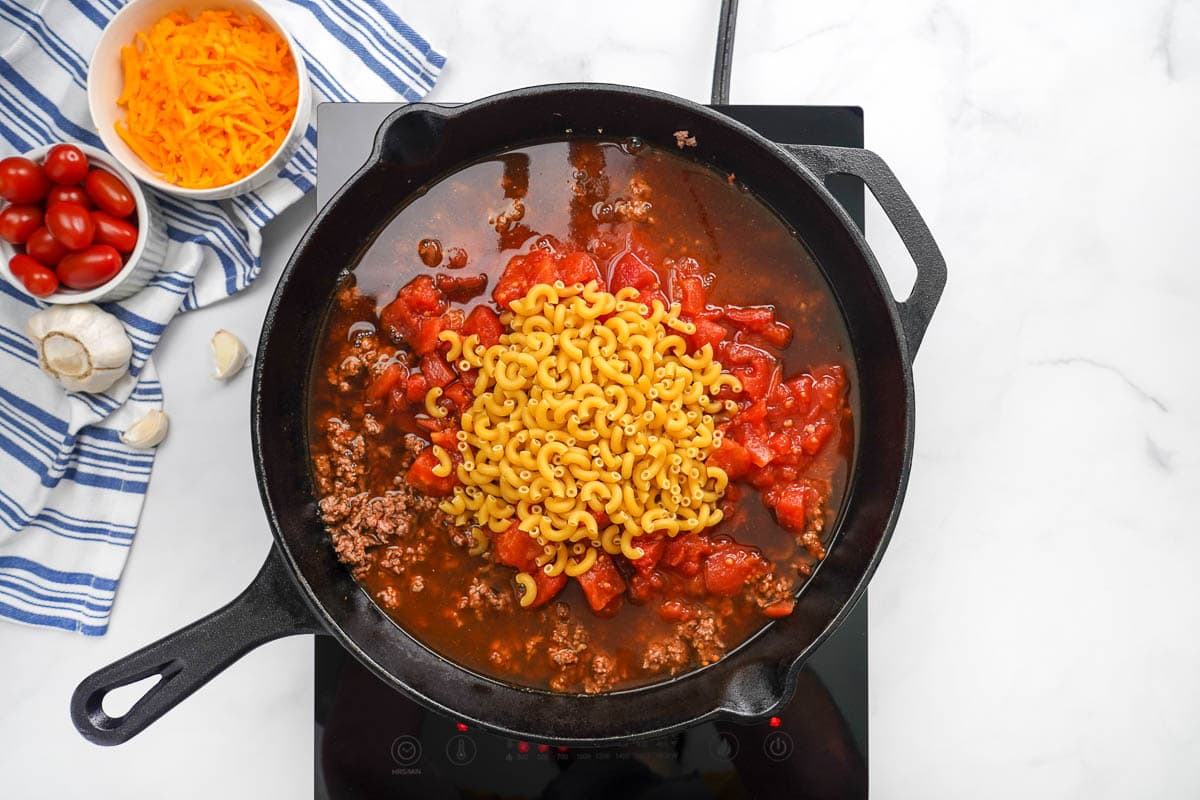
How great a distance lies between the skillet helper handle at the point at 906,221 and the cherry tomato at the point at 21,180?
2543 millimetres

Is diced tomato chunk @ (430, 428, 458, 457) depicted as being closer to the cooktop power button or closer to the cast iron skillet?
the cast iron skillet

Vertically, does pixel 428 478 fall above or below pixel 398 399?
below

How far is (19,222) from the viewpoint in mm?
3240

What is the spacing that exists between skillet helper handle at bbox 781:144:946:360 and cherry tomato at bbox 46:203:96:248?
2.35 m

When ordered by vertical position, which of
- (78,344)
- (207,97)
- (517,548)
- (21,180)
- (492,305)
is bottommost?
(517,548)

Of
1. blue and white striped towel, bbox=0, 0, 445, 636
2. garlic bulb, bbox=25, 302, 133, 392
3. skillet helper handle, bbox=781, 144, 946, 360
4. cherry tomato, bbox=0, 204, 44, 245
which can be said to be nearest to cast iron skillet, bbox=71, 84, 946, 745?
skillet helper handle, bbox=781, 144, 946, 360

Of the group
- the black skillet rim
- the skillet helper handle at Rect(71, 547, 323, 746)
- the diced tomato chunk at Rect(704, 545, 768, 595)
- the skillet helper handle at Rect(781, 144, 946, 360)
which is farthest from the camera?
the diced tomato chunk at Rect(704, 545, 768, 595)

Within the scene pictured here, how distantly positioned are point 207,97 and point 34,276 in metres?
0.85

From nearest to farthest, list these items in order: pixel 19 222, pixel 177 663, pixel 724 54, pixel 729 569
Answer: pixel 177 663, pixel 729 569, pixel 19 222, pixel 724 54

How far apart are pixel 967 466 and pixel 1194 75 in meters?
1.76

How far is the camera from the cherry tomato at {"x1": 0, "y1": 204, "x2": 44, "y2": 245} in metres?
3.24

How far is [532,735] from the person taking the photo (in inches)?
108

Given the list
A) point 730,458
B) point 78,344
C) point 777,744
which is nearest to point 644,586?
point 730,458

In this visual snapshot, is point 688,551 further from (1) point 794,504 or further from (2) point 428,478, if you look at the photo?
(2) point 428,478
